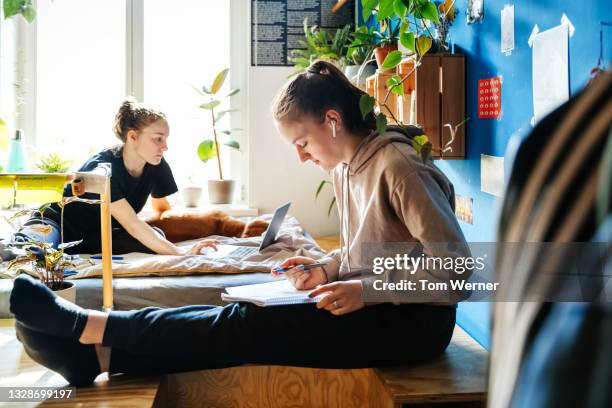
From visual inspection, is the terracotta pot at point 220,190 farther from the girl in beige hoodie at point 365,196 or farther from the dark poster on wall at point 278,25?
the girl in beige hoodie at point 365,196

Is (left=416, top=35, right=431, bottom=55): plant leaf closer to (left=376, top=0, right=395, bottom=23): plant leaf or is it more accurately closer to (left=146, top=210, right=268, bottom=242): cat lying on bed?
(left=376, top=0, right=395, bottom=23): plant leaf

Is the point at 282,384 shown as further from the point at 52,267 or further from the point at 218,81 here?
the point at 218,81

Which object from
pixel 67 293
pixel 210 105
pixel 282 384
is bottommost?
pixel 282 384

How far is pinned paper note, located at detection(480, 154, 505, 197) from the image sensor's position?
2.04 meters

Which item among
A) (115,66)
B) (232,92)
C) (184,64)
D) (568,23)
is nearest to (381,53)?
(568,23)

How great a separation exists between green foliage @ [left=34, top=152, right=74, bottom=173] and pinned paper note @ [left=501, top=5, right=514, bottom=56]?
295cm

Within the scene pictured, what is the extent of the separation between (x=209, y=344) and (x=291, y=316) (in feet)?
0.74

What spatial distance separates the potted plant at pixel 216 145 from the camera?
4219 mm

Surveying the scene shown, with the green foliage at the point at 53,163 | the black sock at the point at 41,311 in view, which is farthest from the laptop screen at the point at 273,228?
the green foliage at the point at 53,163

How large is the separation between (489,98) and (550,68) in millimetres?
416

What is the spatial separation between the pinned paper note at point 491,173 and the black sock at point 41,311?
1252mm

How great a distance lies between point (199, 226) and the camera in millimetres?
3412

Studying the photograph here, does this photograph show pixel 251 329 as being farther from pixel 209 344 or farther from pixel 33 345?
pixel 33 345

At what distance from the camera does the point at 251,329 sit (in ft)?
5.64
